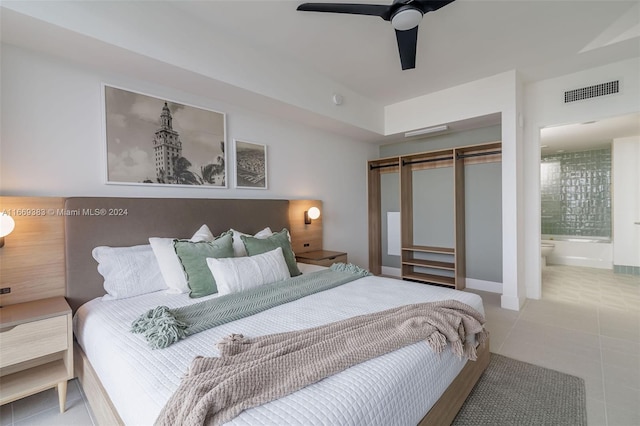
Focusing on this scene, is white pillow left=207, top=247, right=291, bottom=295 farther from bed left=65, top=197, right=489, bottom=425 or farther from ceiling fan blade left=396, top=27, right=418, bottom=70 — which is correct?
ceiling fan blade left=396, top=27, right=418, bottom=70

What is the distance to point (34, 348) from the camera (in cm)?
159

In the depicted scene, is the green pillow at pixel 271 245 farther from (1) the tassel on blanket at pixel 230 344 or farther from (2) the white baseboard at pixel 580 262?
(2) the white baseboard at pixel 580 262

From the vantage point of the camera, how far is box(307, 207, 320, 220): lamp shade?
374 centimetres

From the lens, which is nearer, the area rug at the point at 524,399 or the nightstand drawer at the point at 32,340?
the nightstand drawer at the point at 32,340

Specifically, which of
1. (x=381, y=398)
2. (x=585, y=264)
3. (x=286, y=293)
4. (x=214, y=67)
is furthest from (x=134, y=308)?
(x=585, y=264)

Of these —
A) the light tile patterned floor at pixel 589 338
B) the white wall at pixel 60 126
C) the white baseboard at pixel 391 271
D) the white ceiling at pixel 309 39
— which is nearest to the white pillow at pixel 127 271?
the white wall at pixel 60 126

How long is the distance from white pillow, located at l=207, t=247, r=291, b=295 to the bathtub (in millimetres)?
6111

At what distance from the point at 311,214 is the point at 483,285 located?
2722 mm

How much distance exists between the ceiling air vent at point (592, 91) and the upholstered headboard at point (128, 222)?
3.84 meters

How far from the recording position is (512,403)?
5.91 feet

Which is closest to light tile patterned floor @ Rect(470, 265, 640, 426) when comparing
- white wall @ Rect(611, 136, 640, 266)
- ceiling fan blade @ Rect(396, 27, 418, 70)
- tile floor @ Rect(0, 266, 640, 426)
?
tile floor @ Rect(0, 266, 640, 426)

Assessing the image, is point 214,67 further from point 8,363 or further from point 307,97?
point 8,363

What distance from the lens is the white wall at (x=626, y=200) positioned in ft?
15.8

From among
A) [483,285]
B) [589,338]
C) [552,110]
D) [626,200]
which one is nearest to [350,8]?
[552,110]
